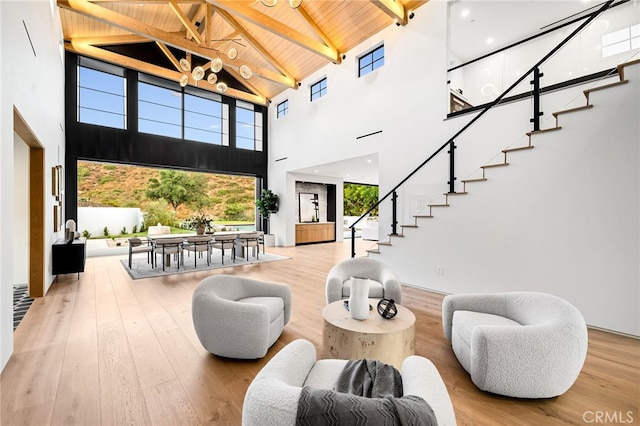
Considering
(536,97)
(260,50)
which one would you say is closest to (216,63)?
(260,50)

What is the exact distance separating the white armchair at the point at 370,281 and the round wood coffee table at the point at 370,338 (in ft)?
3.04

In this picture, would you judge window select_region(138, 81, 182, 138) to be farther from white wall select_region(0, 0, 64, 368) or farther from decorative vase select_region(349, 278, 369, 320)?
decorative vase select_region(349, 278, 369, 320)

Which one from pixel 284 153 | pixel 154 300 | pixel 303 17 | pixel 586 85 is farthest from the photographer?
pixel 284 153

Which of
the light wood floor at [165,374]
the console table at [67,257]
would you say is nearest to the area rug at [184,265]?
the console table at [67,257]

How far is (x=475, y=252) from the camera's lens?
4.09 meters

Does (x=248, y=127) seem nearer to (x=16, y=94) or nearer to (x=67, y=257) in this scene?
(x=67, y=257)

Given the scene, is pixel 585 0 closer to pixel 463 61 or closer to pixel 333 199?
pixel 463 61

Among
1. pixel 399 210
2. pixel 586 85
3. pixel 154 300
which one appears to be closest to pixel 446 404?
pixel 154 300

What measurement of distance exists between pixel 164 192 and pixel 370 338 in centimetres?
1446

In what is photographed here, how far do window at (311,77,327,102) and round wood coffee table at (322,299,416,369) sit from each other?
796 cm

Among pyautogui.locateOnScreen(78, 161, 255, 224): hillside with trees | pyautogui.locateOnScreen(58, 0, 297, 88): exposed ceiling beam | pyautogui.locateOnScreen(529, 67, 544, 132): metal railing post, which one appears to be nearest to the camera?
pyautogui.locateOnScreen(529, 67, 544, 132): metal railing post

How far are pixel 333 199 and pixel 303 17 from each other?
6.85 meters

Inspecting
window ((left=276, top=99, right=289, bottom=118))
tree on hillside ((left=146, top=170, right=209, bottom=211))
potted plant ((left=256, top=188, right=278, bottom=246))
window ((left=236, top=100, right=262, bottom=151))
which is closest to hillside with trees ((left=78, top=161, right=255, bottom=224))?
tree on hillside ((left=146, top=170, right=209, bottom=211))

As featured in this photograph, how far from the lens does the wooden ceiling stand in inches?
232
